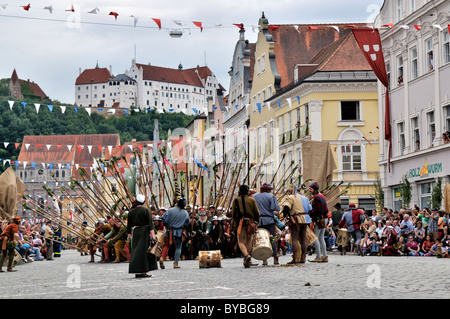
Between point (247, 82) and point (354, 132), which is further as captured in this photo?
point (247, 82)

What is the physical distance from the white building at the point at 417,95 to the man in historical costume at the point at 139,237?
19320mm

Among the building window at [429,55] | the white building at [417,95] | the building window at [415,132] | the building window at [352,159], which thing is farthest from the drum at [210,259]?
the building window at [352,159]

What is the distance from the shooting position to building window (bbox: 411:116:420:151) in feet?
124

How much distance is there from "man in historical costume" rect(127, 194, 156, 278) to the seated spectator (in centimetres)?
1098

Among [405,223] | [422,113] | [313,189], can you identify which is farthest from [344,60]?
[313,189]

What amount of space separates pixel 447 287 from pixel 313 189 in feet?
26.6

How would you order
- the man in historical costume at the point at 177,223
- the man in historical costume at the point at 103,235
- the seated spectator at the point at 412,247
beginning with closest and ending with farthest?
the man in historical costume at the point at 177,223
the seated spectator at the point at 412,247
the man in historical costume at the point at 103,235

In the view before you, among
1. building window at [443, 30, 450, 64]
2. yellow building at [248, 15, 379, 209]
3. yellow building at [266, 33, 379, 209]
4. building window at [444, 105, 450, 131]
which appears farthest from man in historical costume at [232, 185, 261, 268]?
yellow building at [266, 33, 379, 209]

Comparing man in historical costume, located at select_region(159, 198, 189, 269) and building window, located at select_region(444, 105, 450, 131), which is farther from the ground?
building window, located at select_region(444, 105, 450, 131)

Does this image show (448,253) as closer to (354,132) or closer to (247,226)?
(247,226)

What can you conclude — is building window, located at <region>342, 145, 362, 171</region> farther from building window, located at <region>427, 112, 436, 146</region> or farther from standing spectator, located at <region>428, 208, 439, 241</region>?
standing spectator, located at <region>428, 208, 439, 241</region>

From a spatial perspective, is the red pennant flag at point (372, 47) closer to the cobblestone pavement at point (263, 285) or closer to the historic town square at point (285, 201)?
the historic town square at point (285, 201)

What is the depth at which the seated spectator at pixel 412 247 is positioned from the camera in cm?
2572

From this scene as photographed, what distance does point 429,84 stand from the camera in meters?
36.2
